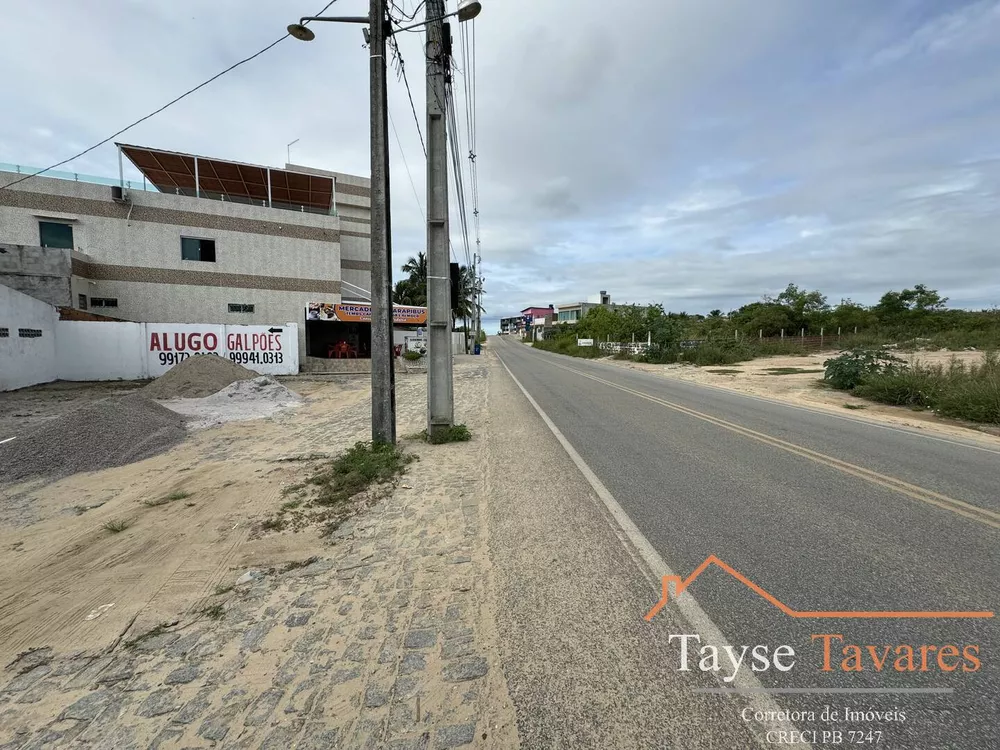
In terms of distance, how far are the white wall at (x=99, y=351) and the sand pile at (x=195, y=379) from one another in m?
6.19

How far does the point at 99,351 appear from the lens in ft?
59.6

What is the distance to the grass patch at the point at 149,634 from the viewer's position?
280 cm

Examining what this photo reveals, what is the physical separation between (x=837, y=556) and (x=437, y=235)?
22.3ft

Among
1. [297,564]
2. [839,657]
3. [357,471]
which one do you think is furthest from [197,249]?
[839,657]

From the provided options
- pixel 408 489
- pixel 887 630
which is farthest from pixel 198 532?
pixel 887 630

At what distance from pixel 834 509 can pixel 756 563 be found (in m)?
1.73

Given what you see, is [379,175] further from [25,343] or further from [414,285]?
[414,285]

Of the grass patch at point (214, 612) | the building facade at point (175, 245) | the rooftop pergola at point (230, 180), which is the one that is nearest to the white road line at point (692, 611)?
the grass patch at point (214, 612)

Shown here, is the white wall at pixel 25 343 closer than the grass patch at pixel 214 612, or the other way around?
the grass patch at pixel 214 612

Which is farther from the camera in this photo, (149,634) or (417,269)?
(417,269)

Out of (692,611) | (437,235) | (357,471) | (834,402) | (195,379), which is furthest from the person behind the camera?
(195,379)

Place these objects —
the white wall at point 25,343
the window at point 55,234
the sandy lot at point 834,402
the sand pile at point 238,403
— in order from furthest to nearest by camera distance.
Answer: the window at point 55,234, the white wall at point 25,343, the sand pile at point 238,403, the sandy lot at point 834,402

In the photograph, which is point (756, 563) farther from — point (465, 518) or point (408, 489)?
point (408, 489)

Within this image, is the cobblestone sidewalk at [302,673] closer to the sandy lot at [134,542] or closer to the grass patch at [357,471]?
the sandy lot at [134,542]
